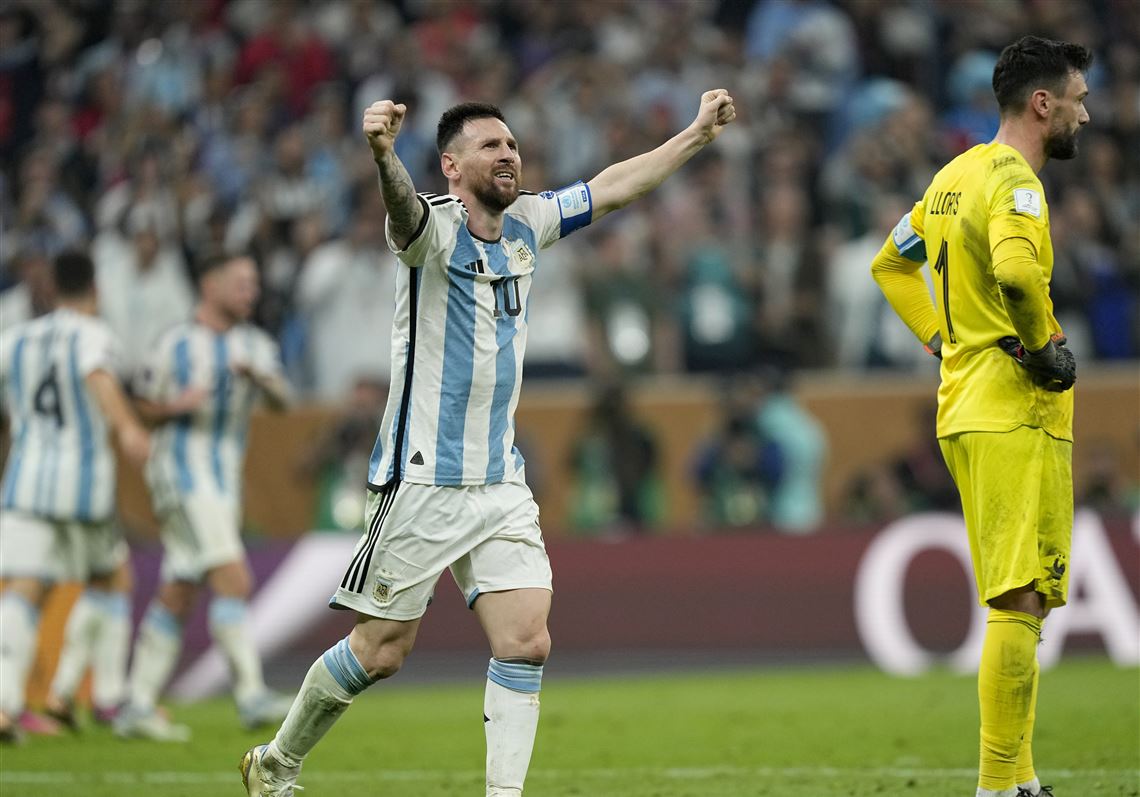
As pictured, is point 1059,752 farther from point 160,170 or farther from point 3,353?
point 160,170

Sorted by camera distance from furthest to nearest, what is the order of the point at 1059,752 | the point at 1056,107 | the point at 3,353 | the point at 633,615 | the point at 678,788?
the point at 633,615
the point at 3,353
the point at 1059,752
the point at 678,788
the point at 1056,107

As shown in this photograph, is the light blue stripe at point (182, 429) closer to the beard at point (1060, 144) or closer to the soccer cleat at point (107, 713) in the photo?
the soccer cleat at point (107, 713)

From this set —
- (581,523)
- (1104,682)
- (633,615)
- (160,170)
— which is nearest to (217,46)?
(160,170)

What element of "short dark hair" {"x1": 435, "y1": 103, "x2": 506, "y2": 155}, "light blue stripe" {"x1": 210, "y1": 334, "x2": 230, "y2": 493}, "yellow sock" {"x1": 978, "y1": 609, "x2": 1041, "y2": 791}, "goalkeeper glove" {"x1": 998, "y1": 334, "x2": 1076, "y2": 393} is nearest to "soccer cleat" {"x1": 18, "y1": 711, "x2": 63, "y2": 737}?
"light blue stripe" {"x1": 210, "y1": 334, "x2": 230, "y2": 493}

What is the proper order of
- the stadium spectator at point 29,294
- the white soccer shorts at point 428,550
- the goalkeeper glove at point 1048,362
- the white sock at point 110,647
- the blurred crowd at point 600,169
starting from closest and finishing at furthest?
the goalkeeper glove at point 1048,362 < the white soccer shorts at point 428,550 < the white sock at point 110,647 < the blurred crowd at point 600,169 < the stadium spectator at point 29,294

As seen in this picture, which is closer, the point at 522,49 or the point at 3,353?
the point at 3,353

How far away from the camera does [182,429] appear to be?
10438 millimetres

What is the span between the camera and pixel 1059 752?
27.1 feet

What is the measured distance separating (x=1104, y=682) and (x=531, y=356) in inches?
237

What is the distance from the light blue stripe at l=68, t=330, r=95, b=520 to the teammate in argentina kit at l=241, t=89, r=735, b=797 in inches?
160

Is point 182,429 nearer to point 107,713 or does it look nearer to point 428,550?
point 107,713

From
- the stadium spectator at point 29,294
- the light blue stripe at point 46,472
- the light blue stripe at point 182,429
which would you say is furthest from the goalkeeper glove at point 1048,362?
the stadium spectator at point 29,294

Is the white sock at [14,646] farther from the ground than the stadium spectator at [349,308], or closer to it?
closer to it

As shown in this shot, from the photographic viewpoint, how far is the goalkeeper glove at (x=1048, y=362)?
6137mm
